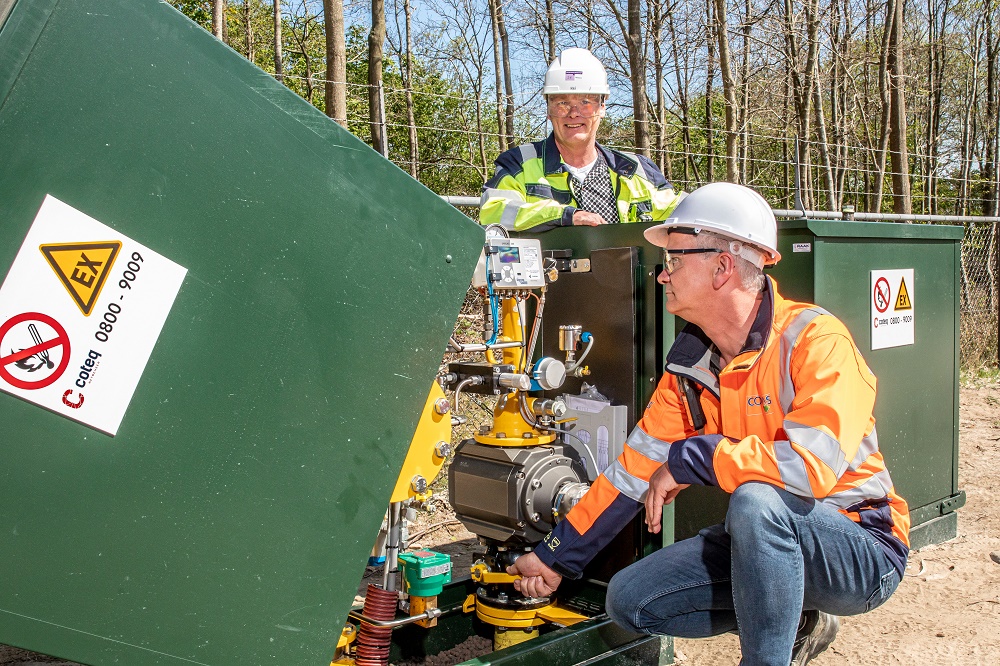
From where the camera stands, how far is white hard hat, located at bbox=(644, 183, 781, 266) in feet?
Result: 7.63

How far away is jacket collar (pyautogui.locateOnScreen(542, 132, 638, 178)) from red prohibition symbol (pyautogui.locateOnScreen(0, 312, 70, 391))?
233 centimetres

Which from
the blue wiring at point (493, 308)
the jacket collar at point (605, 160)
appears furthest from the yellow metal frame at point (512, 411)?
the jacket collar at point (605, 160)

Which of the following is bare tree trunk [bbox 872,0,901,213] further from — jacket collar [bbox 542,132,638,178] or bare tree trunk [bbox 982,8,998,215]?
jacket collar [bbox 542,132,638,178]

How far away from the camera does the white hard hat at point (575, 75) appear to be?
3.42 m

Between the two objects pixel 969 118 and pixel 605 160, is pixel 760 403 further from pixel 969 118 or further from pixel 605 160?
pixel 969 118

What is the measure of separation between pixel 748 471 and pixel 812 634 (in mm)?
687

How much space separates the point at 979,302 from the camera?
8.93 m

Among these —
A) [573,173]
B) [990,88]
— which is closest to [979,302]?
[573,173]

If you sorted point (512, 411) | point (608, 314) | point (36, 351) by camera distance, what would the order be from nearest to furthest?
point (36, 351) < point (512, 411) < point (608, 314)

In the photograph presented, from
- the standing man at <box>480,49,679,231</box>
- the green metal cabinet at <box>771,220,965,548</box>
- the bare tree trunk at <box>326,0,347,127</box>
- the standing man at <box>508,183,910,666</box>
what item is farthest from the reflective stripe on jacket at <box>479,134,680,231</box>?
the bare tree trunk at <box>326,0,347,127</box>

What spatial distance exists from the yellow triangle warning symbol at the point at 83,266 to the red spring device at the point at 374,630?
1.30 metres

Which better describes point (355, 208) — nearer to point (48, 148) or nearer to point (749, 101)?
point (48, 148)

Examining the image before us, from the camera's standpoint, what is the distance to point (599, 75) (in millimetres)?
3449

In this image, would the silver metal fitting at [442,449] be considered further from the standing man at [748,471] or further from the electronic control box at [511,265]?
the electronic control box at [511,265]
